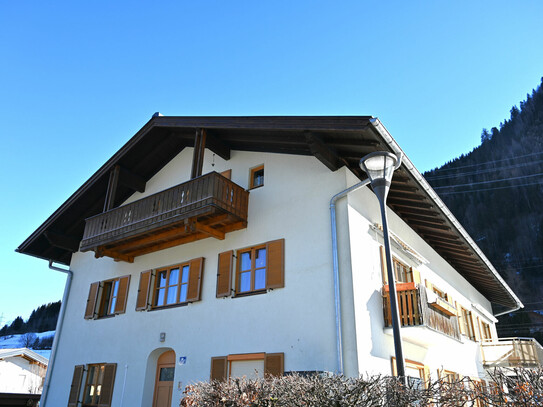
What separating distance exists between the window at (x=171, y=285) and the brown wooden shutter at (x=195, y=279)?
34cm

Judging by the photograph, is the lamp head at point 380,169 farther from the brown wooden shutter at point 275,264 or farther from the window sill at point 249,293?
the window sill at point 249,293

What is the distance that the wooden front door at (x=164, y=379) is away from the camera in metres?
12.0

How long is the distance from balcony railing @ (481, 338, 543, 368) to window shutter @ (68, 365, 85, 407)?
1386 cm

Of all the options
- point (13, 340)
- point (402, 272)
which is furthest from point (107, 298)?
point (13, 340)

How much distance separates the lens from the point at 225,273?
11547 millimetres

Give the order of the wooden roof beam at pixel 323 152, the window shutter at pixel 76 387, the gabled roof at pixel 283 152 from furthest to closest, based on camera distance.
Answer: the window shutter at pixel 76 387, the wooden roof beam at pixel 323 152, the gabled roof at pixel 283 152

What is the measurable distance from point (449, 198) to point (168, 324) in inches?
2793

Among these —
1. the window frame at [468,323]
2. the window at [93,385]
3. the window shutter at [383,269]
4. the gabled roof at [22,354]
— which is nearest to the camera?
the window shutter at [383,269]

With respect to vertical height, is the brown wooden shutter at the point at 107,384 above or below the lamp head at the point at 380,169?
below

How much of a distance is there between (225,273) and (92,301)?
6.18 meters

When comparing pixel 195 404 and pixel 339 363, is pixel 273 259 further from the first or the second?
pixel 195 404

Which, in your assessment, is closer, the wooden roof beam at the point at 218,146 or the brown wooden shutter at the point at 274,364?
the brown wooden shutter at the point at 274,364

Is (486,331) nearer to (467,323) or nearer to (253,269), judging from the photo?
(467,323)

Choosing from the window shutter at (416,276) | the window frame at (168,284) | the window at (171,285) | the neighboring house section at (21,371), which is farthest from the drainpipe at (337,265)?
the neighboring house section at (21,371)
